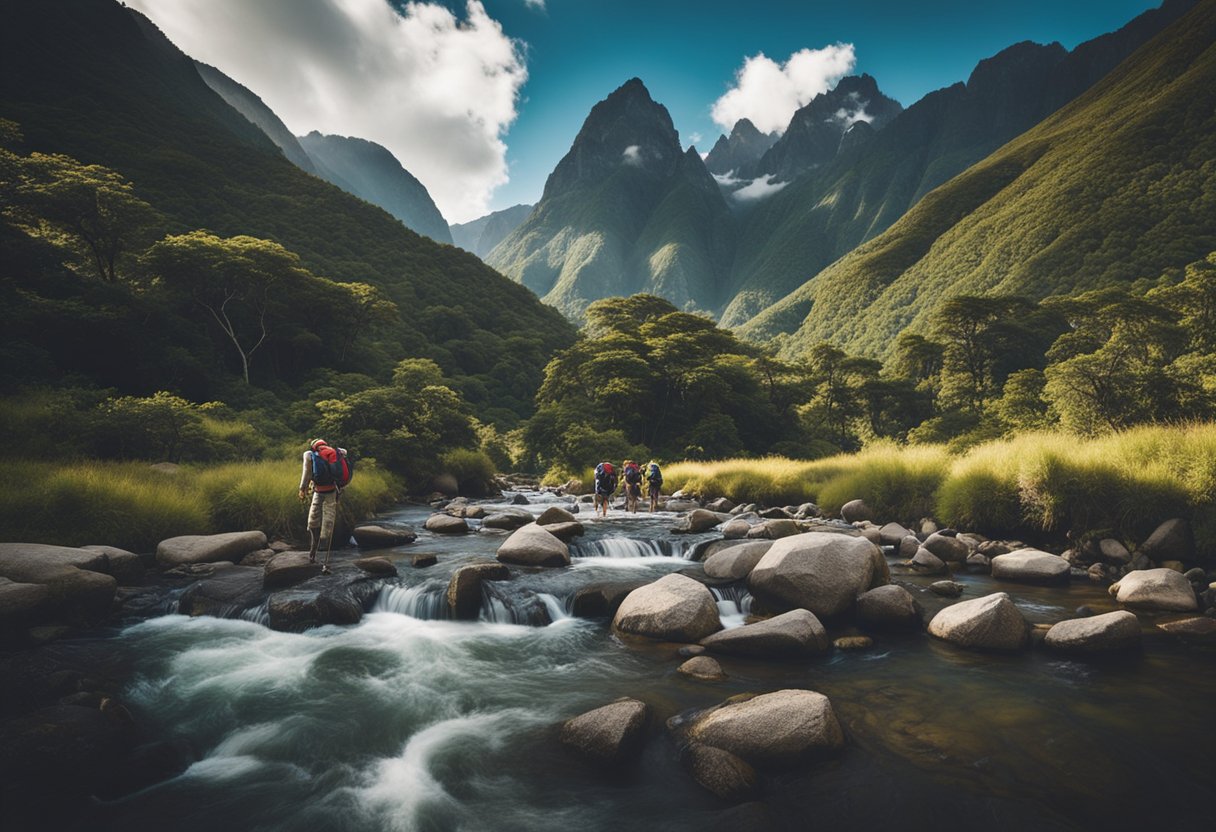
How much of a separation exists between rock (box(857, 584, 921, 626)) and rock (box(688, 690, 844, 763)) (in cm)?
352

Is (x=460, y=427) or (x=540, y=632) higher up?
(x=460, y=427)

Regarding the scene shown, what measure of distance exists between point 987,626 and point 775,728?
4357 mm

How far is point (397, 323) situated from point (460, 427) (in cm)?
Answer: 3520

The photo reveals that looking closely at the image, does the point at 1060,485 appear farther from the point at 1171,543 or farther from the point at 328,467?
the point at 328,467

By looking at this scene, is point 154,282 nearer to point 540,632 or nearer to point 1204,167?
point 540,632

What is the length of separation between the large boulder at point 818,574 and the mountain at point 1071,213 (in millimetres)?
78063

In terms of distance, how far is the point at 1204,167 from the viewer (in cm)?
6556

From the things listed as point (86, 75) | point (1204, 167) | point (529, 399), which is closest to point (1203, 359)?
point (529, 399)

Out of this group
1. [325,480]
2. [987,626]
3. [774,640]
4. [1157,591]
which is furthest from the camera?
[325,480]

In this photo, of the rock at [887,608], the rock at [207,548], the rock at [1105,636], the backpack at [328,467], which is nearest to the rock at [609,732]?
the rock at [887,608]

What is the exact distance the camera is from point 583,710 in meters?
5.89

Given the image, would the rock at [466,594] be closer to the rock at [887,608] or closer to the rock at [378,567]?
the rock at [378,567]

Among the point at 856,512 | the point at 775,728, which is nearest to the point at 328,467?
the point at 775,728

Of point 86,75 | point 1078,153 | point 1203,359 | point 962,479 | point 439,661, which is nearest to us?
point 439,661
